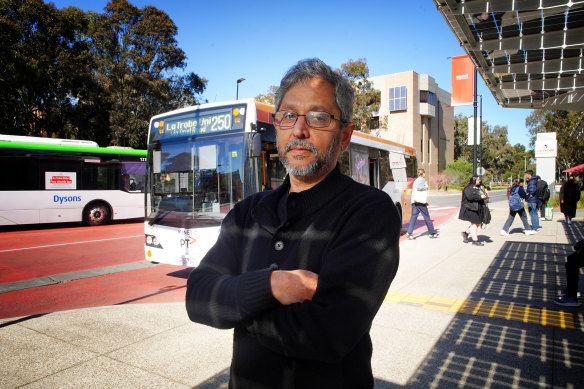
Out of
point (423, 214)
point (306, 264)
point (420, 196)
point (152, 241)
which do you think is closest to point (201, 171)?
point (152, 241)

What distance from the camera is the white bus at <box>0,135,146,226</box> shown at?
14039mm

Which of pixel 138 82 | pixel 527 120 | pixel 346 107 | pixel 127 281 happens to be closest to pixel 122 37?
pixel 138 82

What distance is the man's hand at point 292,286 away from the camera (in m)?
1.34

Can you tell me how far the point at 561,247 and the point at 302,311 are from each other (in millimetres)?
10692

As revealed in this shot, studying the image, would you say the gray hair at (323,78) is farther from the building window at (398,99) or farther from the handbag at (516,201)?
the building window at (398,99)

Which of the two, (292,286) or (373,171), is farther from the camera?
(373,171)

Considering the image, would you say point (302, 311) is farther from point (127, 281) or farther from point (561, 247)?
point (561, 247)

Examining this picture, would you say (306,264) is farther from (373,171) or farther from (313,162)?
(373,171)

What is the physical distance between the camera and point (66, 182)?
15.2m

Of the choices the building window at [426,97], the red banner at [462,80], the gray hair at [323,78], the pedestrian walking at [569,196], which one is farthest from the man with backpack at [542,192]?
the building window at [426,97]

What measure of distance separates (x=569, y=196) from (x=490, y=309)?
39.1 ft

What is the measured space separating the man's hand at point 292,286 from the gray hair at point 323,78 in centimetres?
74

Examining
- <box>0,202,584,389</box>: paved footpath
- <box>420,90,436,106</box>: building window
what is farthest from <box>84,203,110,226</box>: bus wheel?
<box>420,90,436,106</box>: building window

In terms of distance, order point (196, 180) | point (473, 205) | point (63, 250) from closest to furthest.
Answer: point (196, 180), point (473, 205), point (63, 250)
